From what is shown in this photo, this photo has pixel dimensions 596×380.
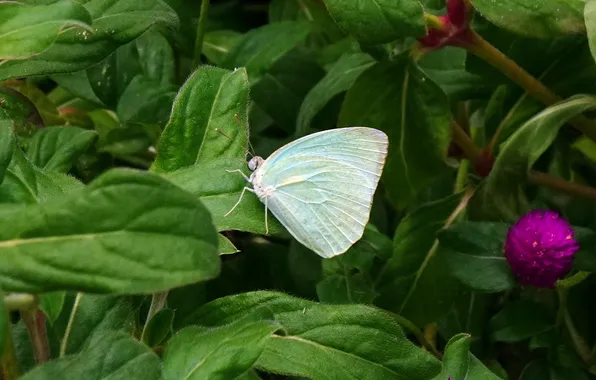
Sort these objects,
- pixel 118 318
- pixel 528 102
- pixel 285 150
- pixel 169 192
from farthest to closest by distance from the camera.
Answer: pixel 528 102 → pixel 285 150 → pixel 118 318 → pixel 169 192

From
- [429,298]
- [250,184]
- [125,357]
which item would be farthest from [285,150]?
[125,357]

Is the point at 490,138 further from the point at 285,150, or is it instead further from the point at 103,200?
the point at 103,200

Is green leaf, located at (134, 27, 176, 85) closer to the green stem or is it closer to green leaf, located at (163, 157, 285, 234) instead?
green leaf, located at (163, 157, 285, 234)

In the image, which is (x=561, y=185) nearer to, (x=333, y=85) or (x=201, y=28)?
(x=333, y=85)

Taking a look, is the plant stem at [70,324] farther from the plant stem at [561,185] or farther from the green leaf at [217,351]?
the plant stem at [561,185]

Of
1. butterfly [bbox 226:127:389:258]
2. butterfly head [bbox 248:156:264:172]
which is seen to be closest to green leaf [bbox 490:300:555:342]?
A: butterfly [bbox 226:127:389:258]

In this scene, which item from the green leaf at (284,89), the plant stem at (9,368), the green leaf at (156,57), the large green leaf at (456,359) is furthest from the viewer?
the green leaf at (284,89)

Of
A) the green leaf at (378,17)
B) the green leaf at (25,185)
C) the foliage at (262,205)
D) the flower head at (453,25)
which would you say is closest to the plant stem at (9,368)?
the foliage at (262,205)
